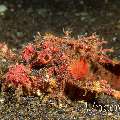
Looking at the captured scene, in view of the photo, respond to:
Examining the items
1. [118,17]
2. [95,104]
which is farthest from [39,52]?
[118,17]

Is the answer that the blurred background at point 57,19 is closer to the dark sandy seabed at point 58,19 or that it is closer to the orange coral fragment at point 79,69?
the dark sandy seabed at point 58,19

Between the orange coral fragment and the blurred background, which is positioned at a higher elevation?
the blurred background

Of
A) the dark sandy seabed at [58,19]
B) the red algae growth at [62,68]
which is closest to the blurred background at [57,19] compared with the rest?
the dark sandy seabed at [58,19]

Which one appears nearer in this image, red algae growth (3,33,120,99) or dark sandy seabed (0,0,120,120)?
red algae growth (3,33,120,99)

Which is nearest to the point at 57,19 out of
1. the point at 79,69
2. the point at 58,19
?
the point at 58,19

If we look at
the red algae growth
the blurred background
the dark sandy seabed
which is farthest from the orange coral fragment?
the blurred background

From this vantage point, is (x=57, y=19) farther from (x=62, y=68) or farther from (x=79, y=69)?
(x=62, y=68)

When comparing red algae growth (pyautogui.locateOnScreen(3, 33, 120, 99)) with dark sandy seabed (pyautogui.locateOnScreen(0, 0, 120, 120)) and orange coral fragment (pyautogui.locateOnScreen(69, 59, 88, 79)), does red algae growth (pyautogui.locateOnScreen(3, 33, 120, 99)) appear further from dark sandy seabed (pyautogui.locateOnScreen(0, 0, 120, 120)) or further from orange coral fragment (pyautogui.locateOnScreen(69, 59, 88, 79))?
dark sandy seabed (pyautogui.locateOnScreen(0, 0, 120, 120))

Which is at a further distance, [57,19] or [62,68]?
[57,19]
